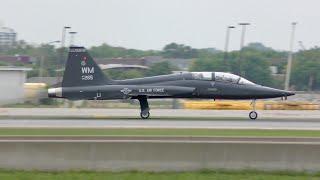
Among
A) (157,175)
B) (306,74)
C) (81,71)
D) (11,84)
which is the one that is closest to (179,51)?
(306,74)

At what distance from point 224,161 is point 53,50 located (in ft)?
367

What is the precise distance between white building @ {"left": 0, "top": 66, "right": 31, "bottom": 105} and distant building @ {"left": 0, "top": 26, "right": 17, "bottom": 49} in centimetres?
12350

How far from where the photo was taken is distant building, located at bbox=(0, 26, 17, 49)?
170 meters

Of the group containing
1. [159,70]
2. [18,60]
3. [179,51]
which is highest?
[179,51]

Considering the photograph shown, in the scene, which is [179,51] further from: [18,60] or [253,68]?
[253,68]

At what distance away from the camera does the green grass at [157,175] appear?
13.8m

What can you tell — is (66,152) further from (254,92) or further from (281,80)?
(281,80)

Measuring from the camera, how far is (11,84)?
45.2 meters

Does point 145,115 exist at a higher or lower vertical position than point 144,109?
lower

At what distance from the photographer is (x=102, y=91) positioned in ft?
115

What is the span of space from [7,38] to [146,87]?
15830cm

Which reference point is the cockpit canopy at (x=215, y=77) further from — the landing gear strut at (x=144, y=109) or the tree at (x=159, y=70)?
the tree at (x=159, y=70)

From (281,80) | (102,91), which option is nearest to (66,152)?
(102,91)

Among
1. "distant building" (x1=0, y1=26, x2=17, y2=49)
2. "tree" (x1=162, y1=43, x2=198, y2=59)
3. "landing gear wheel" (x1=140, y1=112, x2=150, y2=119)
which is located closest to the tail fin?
"landing gear wheel" (x1=140, y1=112, x2=150, y2=119)
